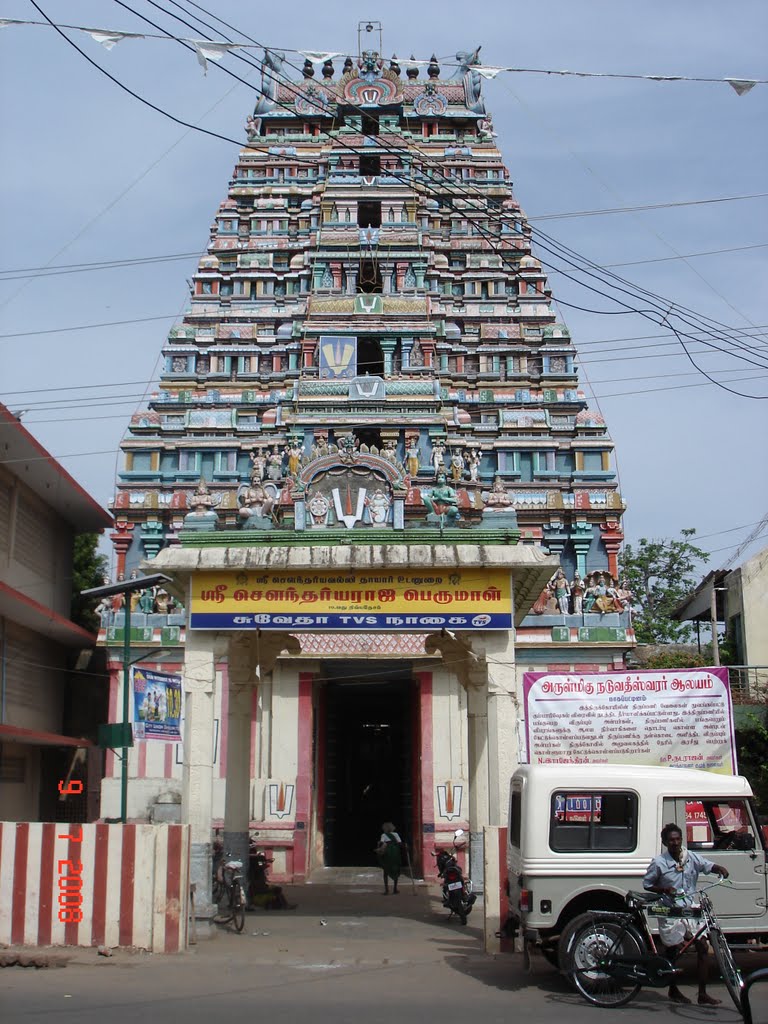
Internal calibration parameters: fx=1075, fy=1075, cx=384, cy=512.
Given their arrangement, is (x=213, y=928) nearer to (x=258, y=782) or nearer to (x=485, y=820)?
(x=485, y=820)

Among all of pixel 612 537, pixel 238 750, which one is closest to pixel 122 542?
pixel 238 750

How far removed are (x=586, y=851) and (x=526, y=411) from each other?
70.5ft

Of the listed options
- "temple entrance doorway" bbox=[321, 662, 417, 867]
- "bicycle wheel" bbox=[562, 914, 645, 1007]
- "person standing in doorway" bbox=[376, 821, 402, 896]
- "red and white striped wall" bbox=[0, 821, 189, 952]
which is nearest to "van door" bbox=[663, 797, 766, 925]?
"bicycle wheel" bbox=[562, 914, 645, 1007]

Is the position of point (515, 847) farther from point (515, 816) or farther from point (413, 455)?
point (413, 455)

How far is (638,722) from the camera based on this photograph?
15.5 meters

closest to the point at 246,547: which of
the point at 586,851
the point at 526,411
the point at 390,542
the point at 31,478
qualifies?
the point at 390,542

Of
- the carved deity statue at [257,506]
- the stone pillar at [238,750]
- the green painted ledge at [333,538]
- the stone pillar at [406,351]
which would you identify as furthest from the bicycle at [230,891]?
the stone pillar at [406,351]

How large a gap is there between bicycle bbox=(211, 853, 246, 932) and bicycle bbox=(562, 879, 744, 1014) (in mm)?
6666

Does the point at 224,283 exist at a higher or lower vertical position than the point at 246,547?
higher

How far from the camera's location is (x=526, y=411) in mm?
32188

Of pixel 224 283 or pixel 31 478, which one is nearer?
pixel 31 478

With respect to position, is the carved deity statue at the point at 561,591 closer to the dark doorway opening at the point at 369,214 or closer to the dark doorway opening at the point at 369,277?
the dark doorway opening at the point at 369,277

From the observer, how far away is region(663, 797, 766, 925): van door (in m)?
11.7

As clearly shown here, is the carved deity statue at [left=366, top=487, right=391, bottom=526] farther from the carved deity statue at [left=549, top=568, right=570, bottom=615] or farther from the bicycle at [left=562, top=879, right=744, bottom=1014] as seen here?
the bicycle at [left=562, top=879, right=744, bottom=1014]
